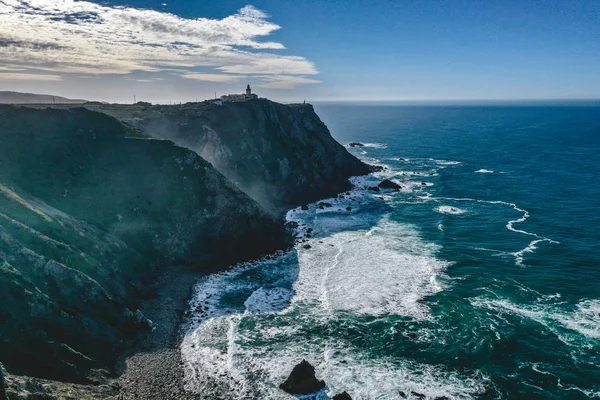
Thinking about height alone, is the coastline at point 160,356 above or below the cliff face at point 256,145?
below

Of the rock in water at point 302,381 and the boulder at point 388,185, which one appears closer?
the rock in water at point 302,381

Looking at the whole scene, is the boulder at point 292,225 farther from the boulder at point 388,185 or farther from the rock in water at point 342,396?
the rock in water at point 342,396

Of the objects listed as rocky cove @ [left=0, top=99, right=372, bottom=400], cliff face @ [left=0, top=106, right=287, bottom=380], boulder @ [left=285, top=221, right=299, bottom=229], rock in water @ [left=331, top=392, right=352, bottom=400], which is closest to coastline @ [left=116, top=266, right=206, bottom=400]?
rocky cove @ [left=0, top=99, right=372, bottom=400]

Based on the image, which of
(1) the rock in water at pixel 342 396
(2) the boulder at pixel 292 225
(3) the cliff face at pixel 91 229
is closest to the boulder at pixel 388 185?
(2) the boulder at pixel 292 225

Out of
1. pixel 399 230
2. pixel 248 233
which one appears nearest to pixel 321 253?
pixel 248 233

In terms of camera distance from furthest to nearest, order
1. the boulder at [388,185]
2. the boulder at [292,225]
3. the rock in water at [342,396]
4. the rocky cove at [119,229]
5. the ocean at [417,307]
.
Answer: the boulder at [388,185] → the boulder at [292,225] → the ocean at [417,307] → the rocky cove at [119,229] → the rock in water at [342,396]

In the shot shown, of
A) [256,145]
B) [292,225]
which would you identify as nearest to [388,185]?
[256,145]
